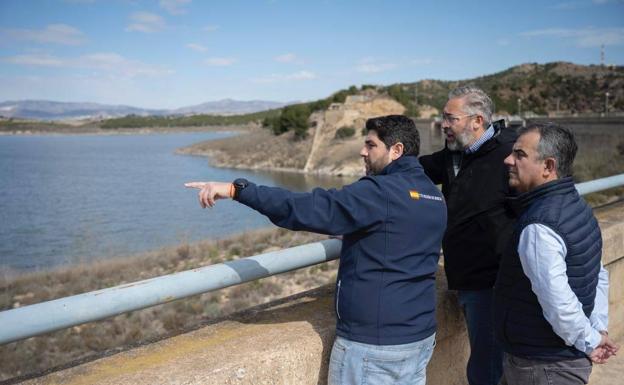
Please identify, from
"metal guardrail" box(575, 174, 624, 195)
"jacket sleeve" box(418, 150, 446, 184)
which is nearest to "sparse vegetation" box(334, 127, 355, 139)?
"metal guardrail" box(575, 174, 624, 195)

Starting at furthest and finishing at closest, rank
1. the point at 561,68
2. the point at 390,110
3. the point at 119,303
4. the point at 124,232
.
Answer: the point at 561,68 < the point at 390,110 < the point at 124,232 < the point at 119,303

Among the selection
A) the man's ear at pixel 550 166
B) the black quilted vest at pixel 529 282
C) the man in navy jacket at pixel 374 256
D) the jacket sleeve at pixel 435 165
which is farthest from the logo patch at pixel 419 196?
the jacket sleeve at pixel 435 165

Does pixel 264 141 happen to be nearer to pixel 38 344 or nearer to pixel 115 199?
pixel 115 199

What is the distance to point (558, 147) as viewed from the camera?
7.07 ft

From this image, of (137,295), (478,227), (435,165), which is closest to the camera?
(137,295)

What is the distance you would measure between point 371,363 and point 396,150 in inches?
34.3

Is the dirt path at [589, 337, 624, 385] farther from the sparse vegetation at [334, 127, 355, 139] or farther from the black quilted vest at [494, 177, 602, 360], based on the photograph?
the sparse vegetation at [334, 127, 355, 139]

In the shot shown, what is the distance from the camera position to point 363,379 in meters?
2.05

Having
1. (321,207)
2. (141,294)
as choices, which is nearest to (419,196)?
(321,207)

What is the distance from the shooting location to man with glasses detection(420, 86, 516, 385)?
2648 mm

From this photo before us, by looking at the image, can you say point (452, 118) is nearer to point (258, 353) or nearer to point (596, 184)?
point (258, 353)

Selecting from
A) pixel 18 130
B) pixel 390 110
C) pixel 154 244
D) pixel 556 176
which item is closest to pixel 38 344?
pixel 556 176

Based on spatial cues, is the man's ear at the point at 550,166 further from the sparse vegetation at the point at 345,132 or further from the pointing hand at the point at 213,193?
the sparse vegetation at the point at 345,132

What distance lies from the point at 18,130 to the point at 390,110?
16337cm
